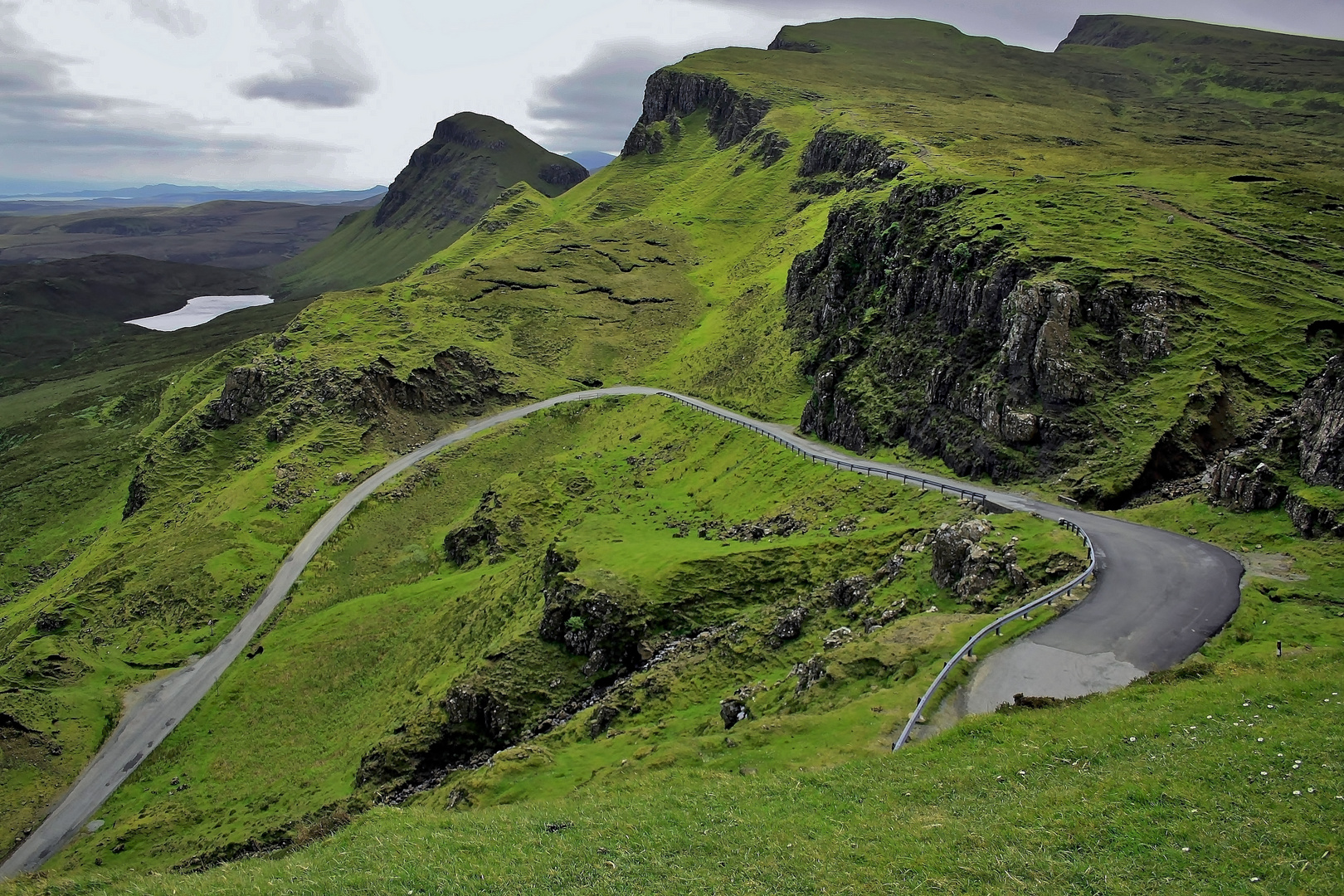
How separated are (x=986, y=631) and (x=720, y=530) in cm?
3241

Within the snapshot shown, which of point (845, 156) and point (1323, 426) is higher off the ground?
point (845, 156)

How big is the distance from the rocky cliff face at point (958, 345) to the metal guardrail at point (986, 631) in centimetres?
1909

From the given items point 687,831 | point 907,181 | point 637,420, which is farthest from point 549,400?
point 687,831

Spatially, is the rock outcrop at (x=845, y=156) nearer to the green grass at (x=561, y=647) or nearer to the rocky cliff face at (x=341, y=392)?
the green grass at (x=561, y=647)

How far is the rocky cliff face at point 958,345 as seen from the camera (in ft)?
169

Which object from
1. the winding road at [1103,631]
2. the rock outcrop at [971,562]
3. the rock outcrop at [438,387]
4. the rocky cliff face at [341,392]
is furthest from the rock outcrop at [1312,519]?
the rock outcrop at [438,387]

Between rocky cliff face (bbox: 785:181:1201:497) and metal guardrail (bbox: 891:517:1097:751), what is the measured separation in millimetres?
19088

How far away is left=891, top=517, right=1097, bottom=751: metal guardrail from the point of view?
2356 centimetres

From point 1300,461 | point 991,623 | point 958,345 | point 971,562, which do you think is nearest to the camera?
point 991,623

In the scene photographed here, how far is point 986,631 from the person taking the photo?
27.6 metres

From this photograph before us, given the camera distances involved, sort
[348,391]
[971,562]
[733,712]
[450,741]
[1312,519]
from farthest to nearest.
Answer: [348,391] < [450,741] < [971,562] < [733,712] < [1312,519]

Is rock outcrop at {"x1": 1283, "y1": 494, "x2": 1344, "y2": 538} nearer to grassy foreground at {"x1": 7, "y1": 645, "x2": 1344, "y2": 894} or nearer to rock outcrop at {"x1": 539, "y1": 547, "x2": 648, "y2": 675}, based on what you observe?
grassy foreground at {"x1": 7, "y1": 645, "x2": 1344, "y2": 894}

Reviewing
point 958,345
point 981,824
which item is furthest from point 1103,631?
point 958,345

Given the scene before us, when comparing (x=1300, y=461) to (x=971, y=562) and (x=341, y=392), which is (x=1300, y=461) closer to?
(x=971, y=562)
